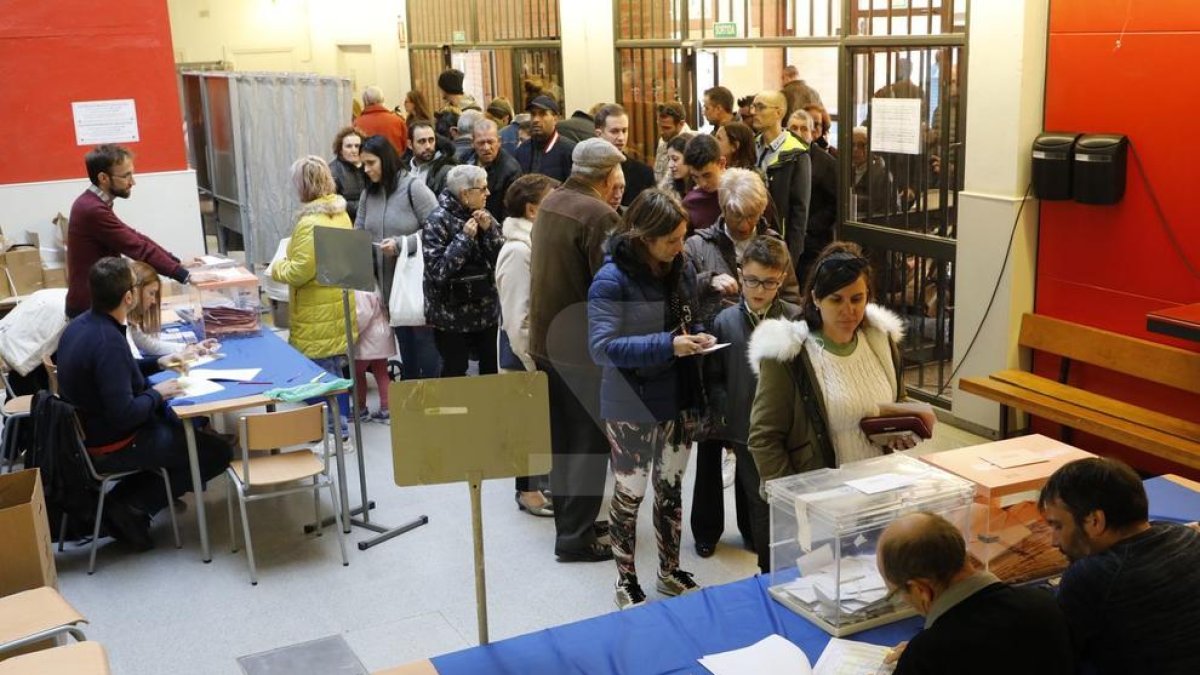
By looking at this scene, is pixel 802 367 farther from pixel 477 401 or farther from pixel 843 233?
pixel 843 233

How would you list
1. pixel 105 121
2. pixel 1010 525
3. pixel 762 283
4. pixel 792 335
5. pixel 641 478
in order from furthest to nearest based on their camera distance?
1. pixel 105 121
2. pixel 641 478
3. pixel 762 283
4. pixel 792 335
5. pixel 1010 525

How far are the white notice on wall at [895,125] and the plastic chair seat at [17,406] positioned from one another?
4.72 meters

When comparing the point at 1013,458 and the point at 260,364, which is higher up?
the point at 1013,458

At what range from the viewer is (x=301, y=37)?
1552 cm

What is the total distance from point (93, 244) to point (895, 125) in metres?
4.41

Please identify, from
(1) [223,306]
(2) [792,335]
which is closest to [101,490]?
(1) [223,306]

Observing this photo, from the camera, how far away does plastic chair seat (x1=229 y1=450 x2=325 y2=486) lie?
5.18m

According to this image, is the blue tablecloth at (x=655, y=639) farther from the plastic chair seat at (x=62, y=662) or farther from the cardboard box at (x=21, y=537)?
the cardboard box at (x=21, y=537)

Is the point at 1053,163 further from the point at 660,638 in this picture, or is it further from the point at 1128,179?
the point at 660,638

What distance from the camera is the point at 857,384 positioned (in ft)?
11.7

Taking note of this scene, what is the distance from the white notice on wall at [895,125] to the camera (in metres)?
6.63

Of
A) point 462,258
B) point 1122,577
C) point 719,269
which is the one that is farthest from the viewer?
point 462,258

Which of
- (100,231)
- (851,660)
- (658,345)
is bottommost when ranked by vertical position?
(851,660)

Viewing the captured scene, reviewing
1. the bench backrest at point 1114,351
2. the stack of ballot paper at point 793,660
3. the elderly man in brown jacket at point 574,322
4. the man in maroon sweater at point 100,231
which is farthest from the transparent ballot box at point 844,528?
the man in maroon sweater at point 100,231
